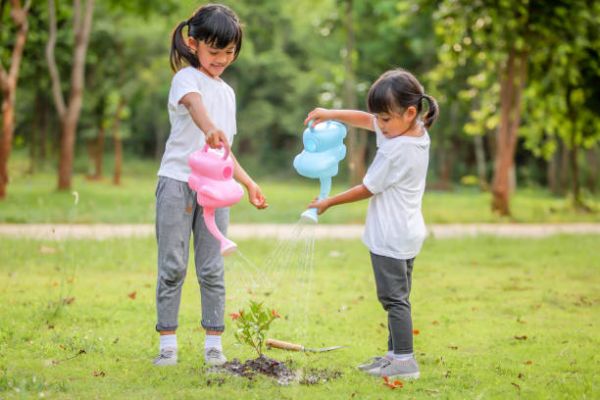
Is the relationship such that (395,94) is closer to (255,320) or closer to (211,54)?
(211,54)

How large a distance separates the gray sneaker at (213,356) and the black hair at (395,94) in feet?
5.03

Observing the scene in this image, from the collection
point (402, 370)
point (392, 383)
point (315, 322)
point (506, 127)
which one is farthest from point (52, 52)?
point (392, 383)

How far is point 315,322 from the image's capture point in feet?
18.5

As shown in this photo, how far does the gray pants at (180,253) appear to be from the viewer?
413 cm

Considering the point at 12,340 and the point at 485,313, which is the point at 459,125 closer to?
the point at 485,313

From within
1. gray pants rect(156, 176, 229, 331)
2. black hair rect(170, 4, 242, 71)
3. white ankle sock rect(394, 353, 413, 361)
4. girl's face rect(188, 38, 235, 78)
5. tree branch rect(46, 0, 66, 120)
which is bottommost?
white ankle sock rect(394, 353, 413, 361)

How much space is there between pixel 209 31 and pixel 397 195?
1.25 metres

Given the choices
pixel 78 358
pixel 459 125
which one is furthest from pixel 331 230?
pixel 459 125

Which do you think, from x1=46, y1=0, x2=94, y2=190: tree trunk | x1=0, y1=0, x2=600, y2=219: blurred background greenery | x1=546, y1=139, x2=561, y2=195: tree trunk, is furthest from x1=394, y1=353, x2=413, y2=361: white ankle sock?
x1=546, y1=139, x2=561, y2=195: tree trunk

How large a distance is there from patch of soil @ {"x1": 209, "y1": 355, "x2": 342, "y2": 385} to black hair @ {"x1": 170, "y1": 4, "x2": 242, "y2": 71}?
5.15 ft

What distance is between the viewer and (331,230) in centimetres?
1160

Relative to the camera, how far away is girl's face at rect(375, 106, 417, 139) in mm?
4043

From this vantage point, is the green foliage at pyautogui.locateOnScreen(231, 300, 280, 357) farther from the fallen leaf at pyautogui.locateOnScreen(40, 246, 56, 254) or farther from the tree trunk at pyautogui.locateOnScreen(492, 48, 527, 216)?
the tree trunk at pyautogui.locateOnScreen(492, 48, 527, 216)

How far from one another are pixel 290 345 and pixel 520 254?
545 cm
